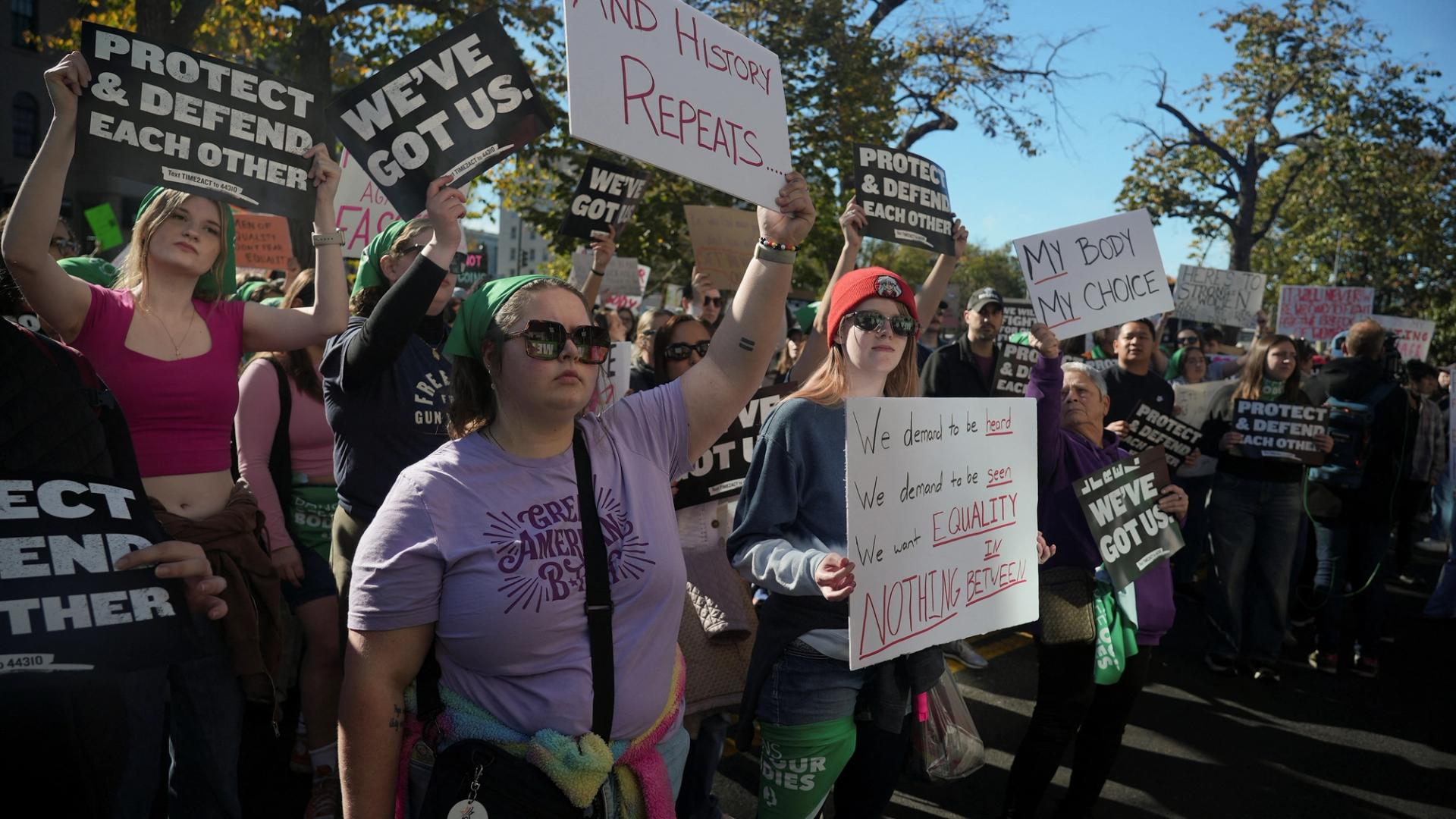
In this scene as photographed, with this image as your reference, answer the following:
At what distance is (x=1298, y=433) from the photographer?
600 centimetres

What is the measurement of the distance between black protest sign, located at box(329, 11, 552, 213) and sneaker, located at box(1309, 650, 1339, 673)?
6069mm

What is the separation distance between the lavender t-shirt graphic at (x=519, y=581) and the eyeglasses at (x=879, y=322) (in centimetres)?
117

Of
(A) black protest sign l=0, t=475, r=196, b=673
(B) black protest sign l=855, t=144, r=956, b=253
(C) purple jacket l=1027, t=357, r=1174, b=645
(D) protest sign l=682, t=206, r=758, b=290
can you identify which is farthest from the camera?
(D) protest sign l=682, t=206, r=758, b=290

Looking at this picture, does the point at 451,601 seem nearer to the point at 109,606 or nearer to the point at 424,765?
the point at 424,765

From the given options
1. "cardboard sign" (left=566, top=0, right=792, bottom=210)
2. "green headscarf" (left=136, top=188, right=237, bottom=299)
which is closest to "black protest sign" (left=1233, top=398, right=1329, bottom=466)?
"cardboard sign" (left=566, top=0, right=792, bottom=210)

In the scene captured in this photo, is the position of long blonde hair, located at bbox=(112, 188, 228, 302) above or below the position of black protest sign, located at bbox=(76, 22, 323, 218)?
below

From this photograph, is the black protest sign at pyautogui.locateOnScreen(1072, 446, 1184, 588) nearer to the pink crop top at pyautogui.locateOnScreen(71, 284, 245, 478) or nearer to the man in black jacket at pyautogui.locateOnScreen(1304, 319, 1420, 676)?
the pink crop top at pyautogui.locateOnScreen(71, 284, 245, 478)

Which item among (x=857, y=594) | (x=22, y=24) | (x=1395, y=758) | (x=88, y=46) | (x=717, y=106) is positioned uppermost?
(x=22, y=24)

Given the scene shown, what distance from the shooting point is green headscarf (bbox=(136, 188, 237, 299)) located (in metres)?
3.06

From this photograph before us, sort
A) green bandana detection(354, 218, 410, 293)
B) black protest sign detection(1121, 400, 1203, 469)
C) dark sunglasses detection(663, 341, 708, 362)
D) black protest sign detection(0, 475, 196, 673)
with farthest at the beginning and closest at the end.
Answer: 1. black protest sign detection(1121, 400, 1203, 469)
2. dark sunglasses detection(663, 341, 708, 362)
3. green bandana detection(354, 218, 410, 293)
4. black protest sign detection(0, 475, 196, 673)

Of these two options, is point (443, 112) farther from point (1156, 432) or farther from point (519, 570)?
point (1156, 432)

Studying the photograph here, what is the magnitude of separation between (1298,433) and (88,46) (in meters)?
6.12

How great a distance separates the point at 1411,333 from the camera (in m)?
14.9

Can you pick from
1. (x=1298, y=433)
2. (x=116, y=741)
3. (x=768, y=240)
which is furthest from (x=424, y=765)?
(x=1298, y=433)
